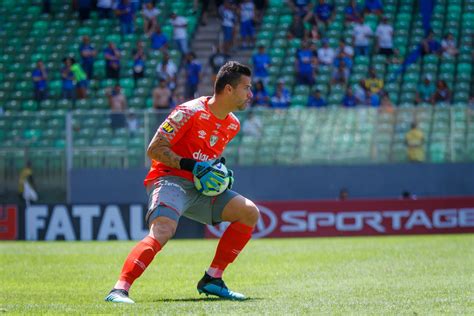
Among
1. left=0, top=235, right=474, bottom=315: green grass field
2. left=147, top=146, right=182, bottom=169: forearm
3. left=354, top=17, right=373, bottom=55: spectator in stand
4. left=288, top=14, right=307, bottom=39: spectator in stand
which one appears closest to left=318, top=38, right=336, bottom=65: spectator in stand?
left=354, top=17, right=373, bottom=55: spectator in stand

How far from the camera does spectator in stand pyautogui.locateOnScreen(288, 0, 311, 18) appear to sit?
30.2 meters

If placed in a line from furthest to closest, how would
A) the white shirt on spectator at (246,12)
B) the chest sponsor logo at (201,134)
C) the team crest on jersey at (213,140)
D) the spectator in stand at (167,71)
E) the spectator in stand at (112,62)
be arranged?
the white shirt on spectator at (246,12) < the spectator in stand at (112,62) < the spectator in stand at (167,71) < the team crest on jersey at (213,140) < the chest sponsor logo at (201,134)

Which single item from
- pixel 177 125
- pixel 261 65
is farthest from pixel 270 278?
pixel 261 65

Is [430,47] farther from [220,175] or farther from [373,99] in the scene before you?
[220,175]

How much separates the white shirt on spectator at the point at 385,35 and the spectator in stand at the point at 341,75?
5.62 feet

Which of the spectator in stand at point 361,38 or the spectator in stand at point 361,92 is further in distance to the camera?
the spectator in stand at point 361,38

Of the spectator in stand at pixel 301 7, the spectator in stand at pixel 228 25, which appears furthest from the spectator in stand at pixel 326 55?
the spectator in stand at pixel 228 25

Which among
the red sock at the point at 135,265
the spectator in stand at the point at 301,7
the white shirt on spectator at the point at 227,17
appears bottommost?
the white shirt on spectator at the point at 227,17

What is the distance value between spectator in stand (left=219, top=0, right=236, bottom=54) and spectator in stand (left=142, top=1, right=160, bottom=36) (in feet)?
6.81

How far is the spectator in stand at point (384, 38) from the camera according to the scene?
95.2ft

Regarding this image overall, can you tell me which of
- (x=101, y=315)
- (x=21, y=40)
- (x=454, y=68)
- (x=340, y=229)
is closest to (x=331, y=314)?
(x=101, y=315)

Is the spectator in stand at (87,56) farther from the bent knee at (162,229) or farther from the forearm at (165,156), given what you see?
the bent knee at (162,229)

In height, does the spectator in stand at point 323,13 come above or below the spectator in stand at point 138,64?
above

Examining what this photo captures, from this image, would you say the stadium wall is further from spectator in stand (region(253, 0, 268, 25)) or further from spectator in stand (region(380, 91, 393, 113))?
spectator in stand (region(253, 0, 268, 25))
